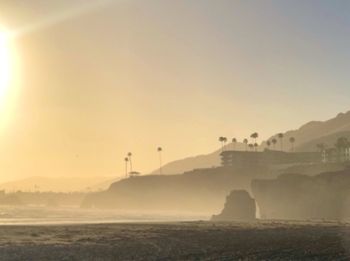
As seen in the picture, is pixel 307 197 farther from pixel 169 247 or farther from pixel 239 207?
pixel 169 247

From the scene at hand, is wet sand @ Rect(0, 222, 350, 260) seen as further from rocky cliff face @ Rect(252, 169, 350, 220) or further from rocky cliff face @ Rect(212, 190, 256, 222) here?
rocky cliff face @ Rect(252, 169, 350, 220)

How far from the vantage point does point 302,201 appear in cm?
13662

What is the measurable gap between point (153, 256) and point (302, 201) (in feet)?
333

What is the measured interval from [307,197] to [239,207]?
2151cm

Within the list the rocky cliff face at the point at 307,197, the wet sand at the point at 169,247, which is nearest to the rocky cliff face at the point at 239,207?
the rocky cliff face at the point at 307,197

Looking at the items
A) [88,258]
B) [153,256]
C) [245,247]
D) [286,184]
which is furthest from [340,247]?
[286,184]

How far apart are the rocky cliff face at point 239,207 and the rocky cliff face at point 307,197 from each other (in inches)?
636

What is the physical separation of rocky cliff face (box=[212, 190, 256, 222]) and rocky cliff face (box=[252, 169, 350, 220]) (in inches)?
636

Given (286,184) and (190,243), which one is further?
(286,184)

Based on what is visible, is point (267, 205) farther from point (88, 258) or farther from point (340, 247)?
point (88, 258)

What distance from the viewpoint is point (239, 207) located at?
409 feet

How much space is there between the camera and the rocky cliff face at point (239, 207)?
123425 millimetres

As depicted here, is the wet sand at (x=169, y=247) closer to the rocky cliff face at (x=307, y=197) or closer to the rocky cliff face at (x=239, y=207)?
the rocky cliff face at (x=239, y=207)

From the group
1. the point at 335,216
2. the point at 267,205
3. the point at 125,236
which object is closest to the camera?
the point at 125,236
